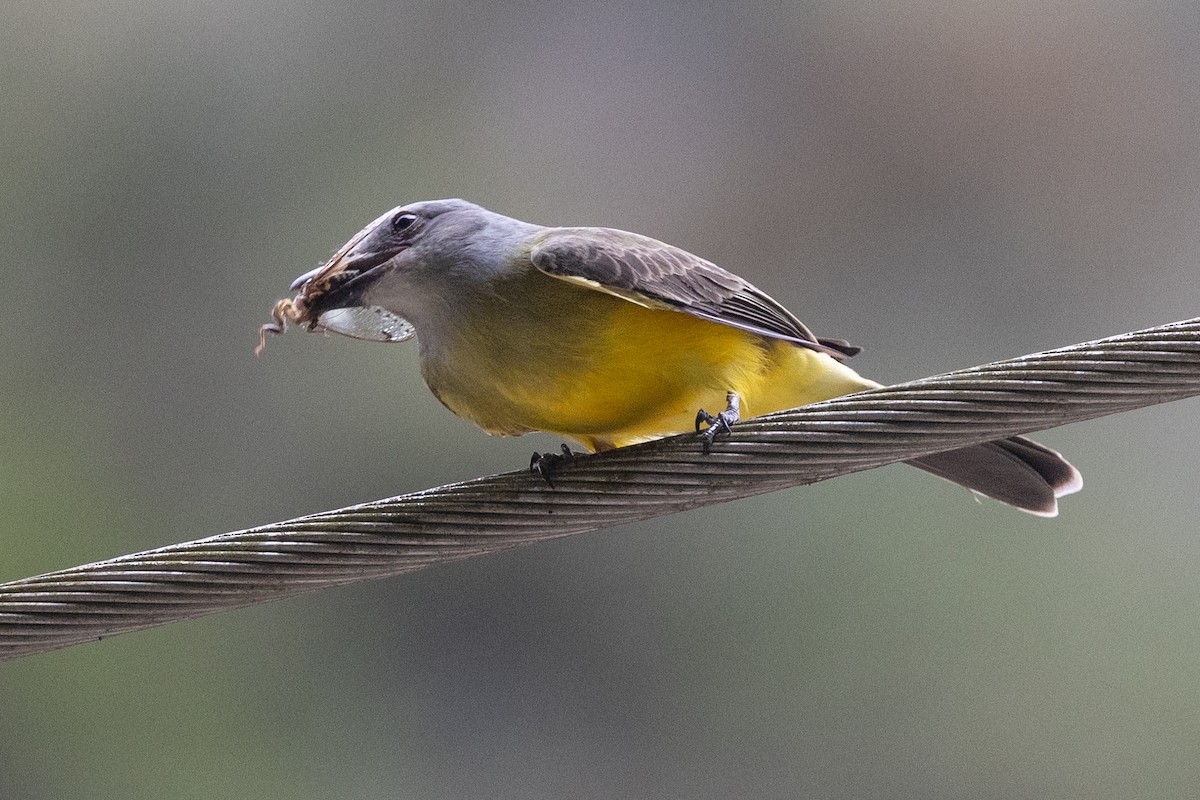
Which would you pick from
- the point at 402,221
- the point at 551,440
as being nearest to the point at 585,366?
the point at 402,221

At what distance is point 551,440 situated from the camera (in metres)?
5.71

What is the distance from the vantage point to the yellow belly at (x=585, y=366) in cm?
281

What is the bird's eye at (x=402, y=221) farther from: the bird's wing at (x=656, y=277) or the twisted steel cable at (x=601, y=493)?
the twisted steel cable at (x=601, y=493)

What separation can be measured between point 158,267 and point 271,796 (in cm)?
331

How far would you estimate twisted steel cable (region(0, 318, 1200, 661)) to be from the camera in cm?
211

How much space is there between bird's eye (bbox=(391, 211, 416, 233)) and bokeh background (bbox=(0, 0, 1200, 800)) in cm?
262

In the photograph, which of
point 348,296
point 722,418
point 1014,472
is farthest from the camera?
point 1014,472

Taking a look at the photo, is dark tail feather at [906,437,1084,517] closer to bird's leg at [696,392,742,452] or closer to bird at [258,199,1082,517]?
bird at [258,199,1082,517]

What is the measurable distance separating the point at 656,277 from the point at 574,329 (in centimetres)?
25

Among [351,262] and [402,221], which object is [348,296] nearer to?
[351,262]

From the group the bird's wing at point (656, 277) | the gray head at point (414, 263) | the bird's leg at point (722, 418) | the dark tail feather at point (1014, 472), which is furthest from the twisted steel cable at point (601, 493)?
the dark tail feather at point (1014, 472)

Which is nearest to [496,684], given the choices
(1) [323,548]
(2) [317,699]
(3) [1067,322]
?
(2) [317,699]

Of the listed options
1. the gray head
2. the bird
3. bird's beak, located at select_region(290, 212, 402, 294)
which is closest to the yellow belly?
the bird

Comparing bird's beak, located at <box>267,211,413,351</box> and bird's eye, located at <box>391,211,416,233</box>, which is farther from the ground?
bird's eye, located at <box>391,211,416,233</box>
